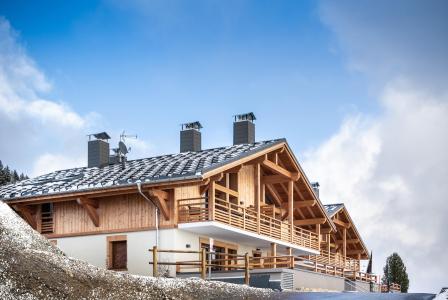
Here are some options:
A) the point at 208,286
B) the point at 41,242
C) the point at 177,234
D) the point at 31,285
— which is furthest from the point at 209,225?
the point at 31,285

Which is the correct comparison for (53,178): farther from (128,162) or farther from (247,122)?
(247,122)

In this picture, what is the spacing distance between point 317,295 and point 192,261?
18.6 feet

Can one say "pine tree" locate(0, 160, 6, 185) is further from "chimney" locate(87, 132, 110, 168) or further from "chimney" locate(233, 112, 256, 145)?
"chimney" locate(233, 112, 256, 145)

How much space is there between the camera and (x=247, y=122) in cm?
3712

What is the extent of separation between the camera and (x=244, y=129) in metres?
37.1

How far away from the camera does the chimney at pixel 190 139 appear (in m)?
36.6

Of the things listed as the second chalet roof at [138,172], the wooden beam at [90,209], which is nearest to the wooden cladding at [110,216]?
the wooden beam at [90,209]

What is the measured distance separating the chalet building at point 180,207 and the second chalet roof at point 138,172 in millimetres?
60

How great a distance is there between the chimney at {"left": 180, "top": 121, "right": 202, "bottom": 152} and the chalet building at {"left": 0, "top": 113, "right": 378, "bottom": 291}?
0.05m

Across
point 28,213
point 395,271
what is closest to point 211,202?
point 28,213

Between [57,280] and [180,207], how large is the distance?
1309cm

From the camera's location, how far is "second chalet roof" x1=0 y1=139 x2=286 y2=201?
28531 millimetres

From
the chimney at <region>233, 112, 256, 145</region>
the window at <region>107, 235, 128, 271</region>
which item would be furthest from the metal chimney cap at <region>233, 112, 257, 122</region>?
the window at <region>107, 235, 128, 271</region>

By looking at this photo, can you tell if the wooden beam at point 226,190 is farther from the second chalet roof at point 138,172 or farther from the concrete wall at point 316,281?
the concrete wall at point 316,281
